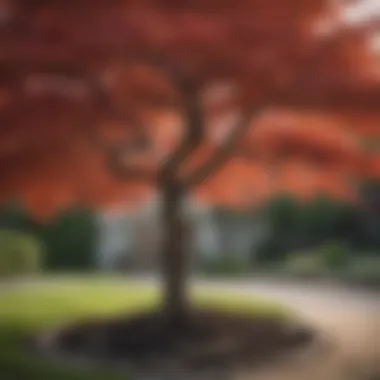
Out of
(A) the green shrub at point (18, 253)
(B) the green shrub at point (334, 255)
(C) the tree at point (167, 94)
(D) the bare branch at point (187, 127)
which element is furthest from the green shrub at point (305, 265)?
(A) the green shrub at point (18, 253)

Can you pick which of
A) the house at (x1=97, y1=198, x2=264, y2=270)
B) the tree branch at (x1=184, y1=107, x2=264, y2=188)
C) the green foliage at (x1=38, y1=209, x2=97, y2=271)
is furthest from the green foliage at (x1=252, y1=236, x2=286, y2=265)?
the green foliage at (x1=38, y1=209, x2=97, y2=271)

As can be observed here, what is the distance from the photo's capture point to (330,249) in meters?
1.32

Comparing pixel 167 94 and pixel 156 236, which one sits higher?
pixel 167 94

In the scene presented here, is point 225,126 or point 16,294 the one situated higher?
point 225,126

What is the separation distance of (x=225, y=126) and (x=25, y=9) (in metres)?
0.35

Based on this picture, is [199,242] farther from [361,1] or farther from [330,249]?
[361,1]

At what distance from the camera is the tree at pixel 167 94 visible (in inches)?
50.0

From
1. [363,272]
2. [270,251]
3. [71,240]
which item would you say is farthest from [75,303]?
[363,272]

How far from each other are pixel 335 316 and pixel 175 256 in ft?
0.86

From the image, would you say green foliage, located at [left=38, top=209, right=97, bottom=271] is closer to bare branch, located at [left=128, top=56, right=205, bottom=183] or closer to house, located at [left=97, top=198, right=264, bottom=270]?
house, located at [left=97, top=198, right=264, bottom=270]

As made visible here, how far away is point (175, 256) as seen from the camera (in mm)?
1309

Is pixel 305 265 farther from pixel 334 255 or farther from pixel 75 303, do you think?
pixel 75 303

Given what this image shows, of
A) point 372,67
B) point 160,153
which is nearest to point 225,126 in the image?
point 160,153

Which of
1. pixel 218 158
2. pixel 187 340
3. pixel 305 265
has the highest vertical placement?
pixel 218 158
